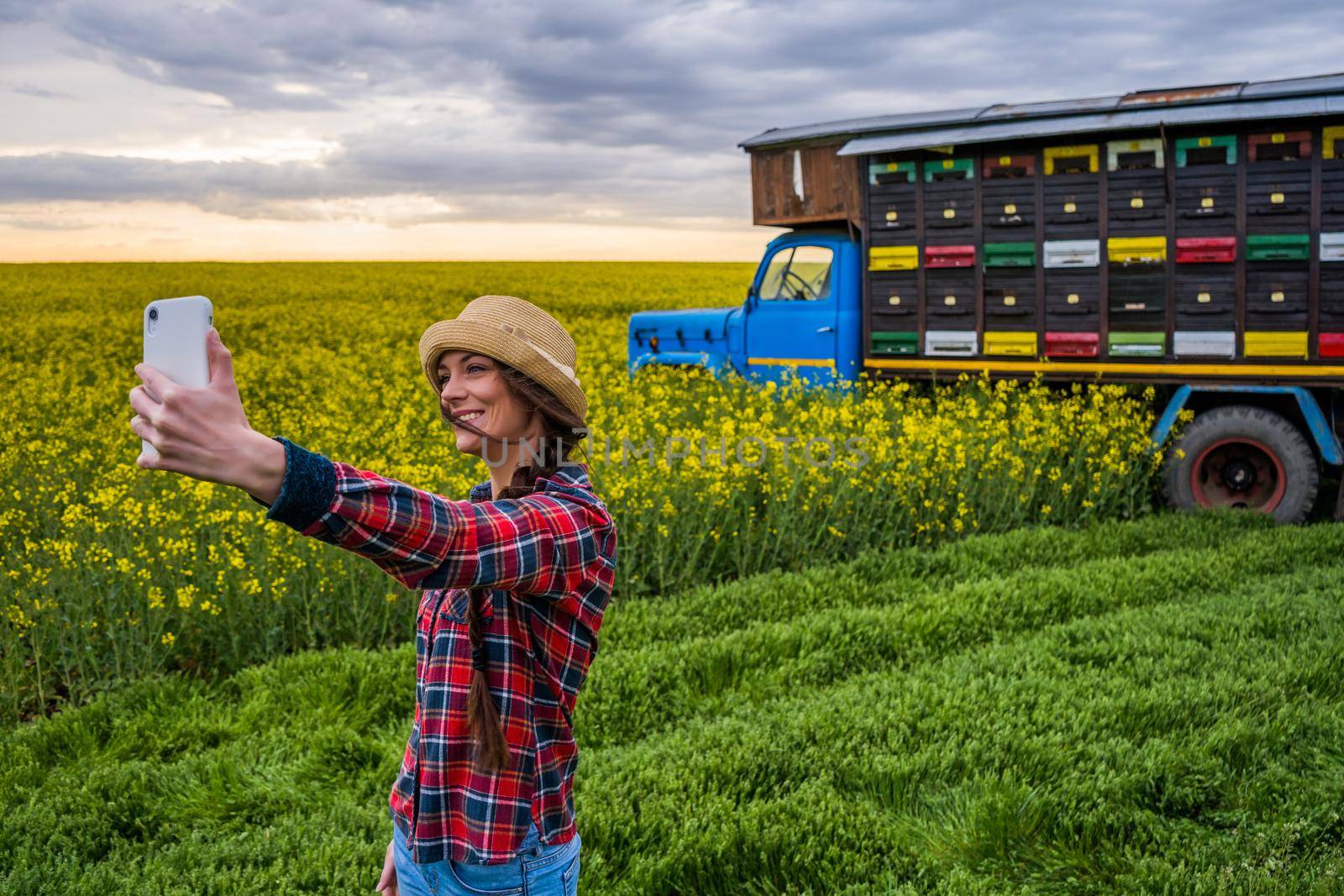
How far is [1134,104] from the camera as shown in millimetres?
8742

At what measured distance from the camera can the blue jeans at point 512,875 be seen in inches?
74.7

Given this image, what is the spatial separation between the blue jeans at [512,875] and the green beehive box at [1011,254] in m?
8.06

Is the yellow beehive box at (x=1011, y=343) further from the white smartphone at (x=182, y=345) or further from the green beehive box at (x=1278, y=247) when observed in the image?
the white smartphone at (x=182, y=345)

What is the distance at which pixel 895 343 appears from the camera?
983 centimetres

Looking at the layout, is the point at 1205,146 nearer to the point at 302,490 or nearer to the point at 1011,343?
the point at 1011,343

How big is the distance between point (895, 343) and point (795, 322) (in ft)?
3.35

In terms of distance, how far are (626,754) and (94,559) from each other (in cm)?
297

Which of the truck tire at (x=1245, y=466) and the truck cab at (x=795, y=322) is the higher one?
the truck cab at (x=795, y=322)

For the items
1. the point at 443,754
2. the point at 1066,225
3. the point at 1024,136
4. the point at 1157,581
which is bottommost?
the point at 1157,581

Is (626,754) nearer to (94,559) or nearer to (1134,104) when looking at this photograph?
(94,559)

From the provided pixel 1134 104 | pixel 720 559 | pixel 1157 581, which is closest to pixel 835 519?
pixel 720 559

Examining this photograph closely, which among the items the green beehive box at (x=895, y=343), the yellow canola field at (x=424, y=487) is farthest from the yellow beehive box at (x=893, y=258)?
the yellow canola field at (x=424, y=487)

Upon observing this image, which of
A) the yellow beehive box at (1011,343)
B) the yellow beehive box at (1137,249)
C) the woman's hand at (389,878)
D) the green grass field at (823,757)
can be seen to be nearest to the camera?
the woman's hand at (389,878)

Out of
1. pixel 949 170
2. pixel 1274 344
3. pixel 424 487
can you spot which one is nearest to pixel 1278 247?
pixel 1274 344
